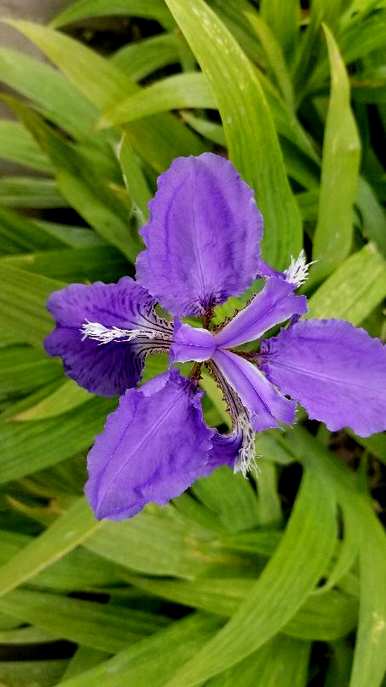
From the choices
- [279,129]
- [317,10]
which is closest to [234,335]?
[279,129]

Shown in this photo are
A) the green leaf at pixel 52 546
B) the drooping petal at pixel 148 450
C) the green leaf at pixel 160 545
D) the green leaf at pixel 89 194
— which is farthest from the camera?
the green leaf at pixel 89 194

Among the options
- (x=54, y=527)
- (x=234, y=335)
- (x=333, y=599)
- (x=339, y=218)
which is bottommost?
(x=333, y=599)

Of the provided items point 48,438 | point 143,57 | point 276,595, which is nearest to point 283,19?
point 143,57

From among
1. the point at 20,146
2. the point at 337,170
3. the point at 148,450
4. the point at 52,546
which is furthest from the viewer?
the point at 20,146

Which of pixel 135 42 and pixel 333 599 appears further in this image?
pixel 135 42

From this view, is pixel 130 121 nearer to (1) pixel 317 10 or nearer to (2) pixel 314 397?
(1) pixel 317 10

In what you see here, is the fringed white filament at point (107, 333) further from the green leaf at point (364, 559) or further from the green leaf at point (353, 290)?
the green leaf at point (364, 559)

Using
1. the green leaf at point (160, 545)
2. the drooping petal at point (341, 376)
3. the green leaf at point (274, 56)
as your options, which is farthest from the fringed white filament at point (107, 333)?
the green leaf at point (274, 56)

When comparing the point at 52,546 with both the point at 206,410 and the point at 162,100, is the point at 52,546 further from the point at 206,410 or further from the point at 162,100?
the point at 162,100
